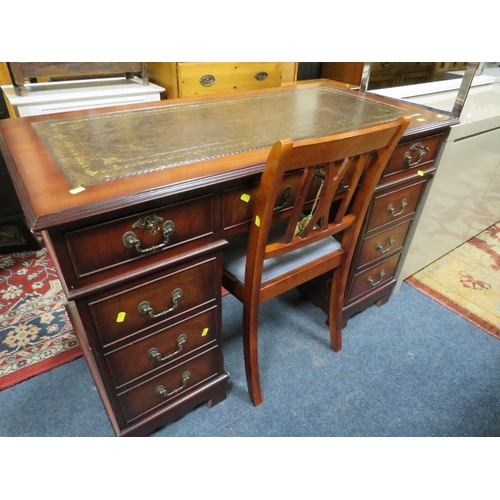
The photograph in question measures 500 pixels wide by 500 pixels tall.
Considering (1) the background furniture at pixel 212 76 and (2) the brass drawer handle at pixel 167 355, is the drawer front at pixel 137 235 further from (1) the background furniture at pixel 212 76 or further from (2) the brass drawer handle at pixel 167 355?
(1) the background furniture at pixel 212 76

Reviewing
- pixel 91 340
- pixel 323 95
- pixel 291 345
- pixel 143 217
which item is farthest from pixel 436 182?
pixel 91 340

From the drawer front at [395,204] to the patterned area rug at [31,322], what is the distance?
120 centimetres

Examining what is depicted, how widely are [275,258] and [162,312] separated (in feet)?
1.23

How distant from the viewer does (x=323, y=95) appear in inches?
55.9

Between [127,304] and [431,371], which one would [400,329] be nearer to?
[431,371]

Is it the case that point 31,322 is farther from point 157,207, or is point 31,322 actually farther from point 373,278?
point 373,278

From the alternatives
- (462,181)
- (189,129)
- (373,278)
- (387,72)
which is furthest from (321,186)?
(387,72)

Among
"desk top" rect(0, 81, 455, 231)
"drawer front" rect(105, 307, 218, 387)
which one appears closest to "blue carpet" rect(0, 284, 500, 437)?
"drawer front" rect(105, 307, 218, 387)

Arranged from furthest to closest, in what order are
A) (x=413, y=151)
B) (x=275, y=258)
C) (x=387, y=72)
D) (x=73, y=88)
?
(x=387, y=72), (x=73, y=88), (x=413, y=151), (x=275, y=258)

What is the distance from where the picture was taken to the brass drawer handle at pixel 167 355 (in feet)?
3.12

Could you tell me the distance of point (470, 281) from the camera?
185cm

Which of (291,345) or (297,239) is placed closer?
(297,239)

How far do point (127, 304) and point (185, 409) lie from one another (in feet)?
1.61

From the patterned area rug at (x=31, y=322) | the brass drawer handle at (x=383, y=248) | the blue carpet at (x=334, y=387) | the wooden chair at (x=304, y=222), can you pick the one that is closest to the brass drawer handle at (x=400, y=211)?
the brass drawer handle at (x=383, y=248)
